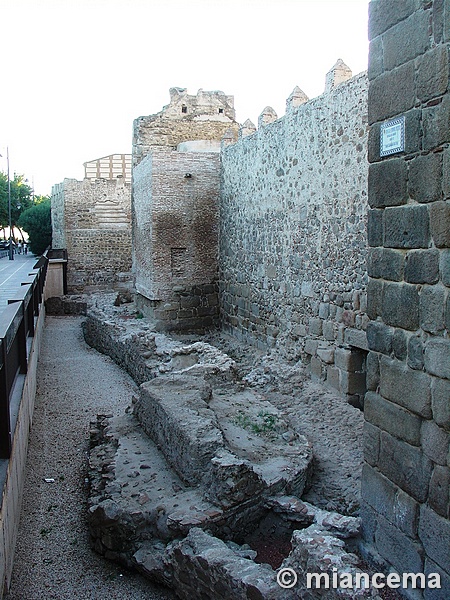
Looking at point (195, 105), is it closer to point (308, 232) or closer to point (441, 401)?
point (308, 232)

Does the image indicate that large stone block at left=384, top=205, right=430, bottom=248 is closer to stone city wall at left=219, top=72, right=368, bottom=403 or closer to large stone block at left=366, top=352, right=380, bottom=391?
large stone block at left=366, top=352, right=380, bottom=391

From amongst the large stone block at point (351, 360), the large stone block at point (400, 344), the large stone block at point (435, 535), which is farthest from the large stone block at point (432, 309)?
the large stone block at point (351, 360)

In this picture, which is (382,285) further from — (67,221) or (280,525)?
(67,221)

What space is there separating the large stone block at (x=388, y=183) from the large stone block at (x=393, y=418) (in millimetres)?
1095

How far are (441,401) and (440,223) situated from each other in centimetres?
85

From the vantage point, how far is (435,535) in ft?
9.57

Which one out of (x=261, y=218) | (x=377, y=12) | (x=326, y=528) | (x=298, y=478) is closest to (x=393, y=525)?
(x=326, y=528)

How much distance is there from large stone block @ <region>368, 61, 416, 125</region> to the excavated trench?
7.99ft

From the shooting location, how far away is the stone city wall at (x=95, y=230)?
73.4ft

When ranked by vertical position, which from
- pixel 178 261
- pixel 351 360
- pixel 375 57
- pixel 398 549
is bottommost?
pixel 398 549

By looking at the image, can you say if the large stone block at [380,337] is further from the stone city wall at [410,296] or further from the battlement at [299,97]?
the battlement at [299,97]

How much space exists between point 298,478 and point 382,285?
99.5 inches

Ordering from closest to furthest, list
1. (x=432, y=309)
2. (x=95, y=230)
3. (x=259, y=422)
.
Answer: (x=432, y=309) < (x=259, y=422) < (x=95, y=230)

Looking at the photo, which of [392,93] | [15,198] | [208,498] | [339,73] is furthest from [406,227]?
[15,198]
